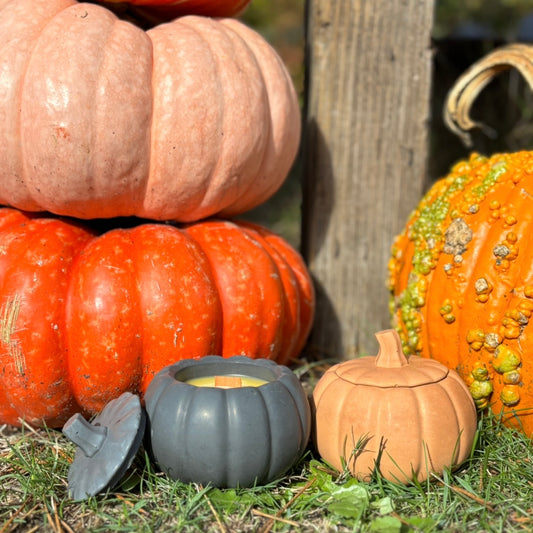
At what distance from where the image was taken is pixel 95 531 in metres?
1.58

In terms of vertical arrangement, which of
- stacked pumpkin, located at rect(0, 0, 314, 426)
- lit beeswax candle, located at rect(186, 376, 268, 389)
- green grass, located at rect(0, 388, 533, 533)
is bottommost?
green grass, located at rect(0, 388, 533, 533)

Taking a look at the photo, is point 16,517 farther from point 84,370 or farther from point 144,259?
point 144,259

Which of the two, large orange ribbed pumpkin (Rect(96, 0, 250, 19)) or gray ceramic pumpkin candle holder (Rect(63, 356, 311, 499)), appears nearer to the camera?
gray ceramic pumpkin candle holder (Rect(63, 356, 311, 499))

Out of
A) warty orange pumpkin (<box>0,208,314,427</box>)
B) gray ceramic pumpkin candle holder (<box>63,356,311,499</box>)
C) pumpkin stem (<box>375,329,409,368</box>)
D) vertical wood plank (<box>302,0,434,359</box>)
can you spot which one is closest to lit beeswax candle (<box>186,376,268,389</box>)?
gray ceramic pumpkin candle holder (<box>63,356,311,499</box>)

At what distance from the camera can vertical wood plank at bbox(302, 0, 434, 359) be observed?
2.87 m

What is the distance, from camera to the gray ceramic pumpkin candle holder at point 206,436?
1.71 metres

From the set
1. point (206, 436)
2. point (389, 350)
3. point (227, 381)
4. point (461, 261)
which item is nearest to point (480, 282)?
point (461, 261)

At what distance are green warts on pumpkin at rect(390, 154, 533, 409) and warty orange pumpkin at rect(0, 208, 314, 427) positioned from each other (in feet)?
1.58

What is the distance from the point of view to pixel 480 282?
2.06 m

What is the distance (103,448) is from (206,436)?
11.0 inches

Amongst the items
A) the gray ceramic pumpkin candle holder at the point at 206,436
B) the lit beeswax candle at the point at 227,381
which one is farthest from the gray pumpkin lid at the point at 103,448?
the lit beeswax candle at the point at 227,381

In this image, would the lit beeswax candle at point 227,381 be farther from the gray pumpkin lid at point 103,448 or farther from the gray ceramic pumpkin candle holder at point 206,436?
the gray pumpkin lid at point 103,448

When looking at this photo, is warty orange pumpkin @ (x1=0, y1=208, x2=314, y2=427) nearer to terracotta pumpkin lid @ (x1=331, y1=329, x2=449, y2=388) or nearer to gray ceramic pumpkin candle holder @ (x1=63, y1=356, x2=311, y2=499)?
gray ceramic pumpkin candle holder @ (x1=63, y1=356, x2=311, y2=499)

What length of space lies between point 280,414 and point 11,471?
83 centimetres
